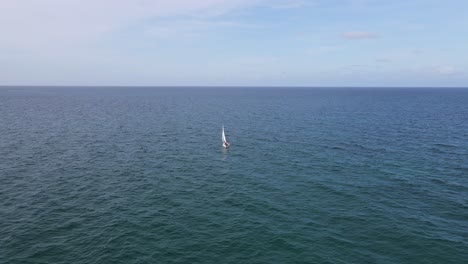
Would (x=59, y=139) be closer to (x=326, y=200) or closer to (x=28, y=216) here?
(x=28, y=216)

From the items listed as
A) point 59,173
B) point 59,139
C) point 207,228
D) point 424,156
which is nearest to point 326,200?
point 207,228

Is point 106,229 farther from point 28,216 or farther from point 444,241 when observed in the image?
point 444,241

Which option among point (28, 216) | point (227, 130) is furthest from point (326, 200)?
point (227, 130)

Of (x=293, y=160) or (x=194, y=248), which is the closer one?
(x=194, y=248)

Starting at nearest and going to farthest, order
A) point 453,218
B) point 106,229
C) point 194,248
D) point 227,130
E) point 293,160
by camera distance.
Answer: point 194,248
point 106,229
point 453,218
point 293,160
point 227,130

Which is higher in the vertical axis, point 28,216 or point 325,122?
point 325,122

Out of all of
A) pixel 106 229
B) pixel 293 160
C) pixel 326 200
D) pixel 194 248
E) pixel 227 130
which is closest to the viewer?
pixel 194 248
